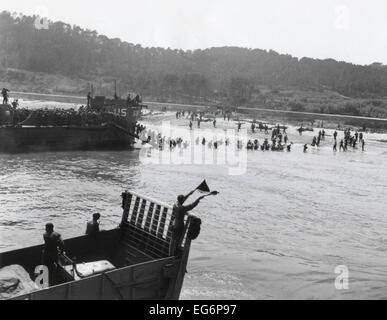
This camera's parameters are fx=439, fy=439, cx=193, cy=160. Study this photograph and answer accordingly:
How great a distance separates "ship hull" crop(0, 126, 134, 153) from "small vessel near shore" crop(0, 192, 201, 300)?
26.8 meters

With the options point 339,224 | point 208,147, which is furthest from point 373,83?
point 339,224

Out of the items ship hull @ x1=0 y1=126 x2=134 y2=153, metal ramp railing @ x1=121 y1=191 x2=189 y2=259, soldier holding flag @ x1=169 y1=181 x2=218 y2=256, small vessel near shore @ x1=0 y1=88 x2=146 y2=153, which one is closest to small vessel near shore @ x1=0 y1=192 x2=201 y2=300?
metal ramp railing @ x1=121 y1=191 x2=189 y2=259

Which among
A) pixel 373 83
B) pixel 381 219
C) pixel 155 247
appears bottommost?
pixel 381 219

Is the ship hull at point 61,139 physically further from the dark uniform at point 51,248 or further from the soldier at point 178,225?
the soldier at point 178,225

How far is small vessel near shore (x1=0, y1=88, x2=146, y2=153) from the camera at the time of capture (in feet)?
119

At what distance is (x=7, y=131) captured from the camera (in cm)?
3528

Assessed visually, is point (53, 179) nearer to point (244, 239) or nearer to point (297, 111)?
point (244, 239)

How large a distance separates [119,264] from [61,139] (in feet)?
95.7

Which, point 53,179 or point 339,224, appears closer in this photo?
point 339,224

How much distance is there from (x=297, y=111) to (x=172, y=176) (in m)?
112

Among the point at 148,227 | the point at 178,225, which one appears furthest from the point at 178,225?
the point at 148,227

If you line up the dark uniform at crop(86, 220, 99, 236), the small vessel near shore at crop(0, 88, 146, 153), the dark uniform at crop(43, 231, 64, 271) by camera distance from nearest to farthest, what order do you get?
1. the dark uniform at crop(43, 231, 64, 271)
2. the dark uniform at crop(86, 220, 99, 236)
3. the small vessel near shore at crop(0, 88, 146, 153)

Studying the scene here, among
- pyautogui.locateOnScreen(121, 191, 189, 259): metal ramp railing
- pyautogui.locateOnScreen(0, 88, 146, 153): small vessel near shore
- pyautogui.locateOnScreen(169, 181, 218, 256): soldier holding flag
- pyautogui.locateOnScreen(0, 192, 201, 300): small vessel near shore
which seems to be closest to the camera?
pyautogui.locateOnScreen(0, 192, 201, 300): small vessel near shore

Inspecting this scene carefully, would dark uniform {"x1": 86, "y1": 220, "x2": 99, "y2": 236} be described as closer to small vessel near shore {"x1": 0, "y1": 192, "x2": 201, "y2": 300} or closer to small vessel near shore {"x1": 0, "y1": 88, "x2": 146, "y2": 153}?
small vessel near shore {"x1": 0, "y1": 192, "x2": 201, "y2": 300}
